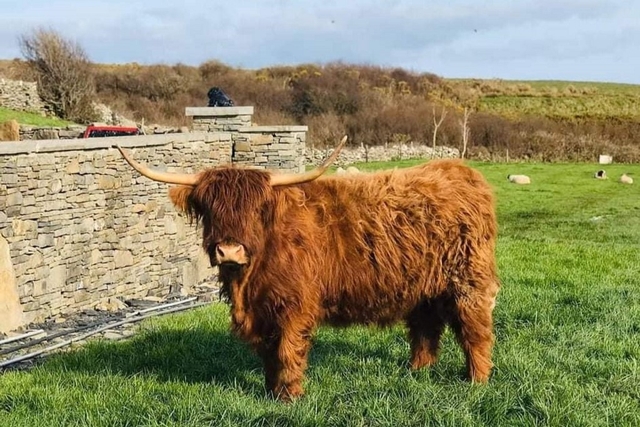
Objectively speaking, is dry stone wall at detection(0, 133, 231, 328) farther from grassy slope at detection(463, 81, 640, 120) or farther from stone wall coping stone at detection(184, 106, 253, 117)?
grassy slope at detection(463, 81, 640, 120)

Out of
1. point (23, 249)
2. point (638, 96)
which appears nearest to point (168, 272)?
point (23, 249)

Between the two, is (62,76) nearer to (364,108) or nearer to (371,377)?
(364,108)

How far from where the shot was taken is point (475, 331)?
5.09 meters

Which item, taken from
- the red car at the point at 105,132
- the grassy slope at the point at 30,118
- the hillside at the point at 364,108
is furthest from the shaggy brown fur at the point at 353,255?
the hillside at the point at 364,108

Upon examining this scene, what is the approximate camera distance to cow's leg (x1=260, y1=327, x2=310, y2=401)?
4719 millimetres

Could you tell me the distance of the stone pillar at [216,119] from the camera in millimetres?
14664

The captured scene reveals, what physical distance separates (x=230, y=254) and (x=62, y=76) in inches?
1259

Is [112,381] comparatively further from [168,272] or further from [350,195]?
[168,272]

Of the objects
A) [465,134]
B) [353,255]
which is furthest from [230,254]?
[465,134]

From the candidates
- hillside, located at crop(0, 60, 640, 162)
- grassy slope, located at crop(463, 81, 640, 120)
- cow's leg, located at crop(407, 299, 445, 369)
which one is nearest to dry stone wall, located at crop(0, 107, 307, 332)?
cow's leg, located at crop(407, 299, 445, 369)

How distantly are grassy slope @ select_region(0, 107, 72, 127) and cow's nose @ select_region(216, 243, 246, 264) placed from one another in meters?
25.9

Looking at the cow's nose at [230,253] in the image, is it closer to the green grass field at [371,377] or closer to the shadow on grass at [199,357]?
the green grass field at [371,377]

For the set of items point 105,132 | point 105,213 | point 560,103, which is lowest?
point 105,213

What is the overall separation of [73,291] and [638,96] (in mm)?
69467
